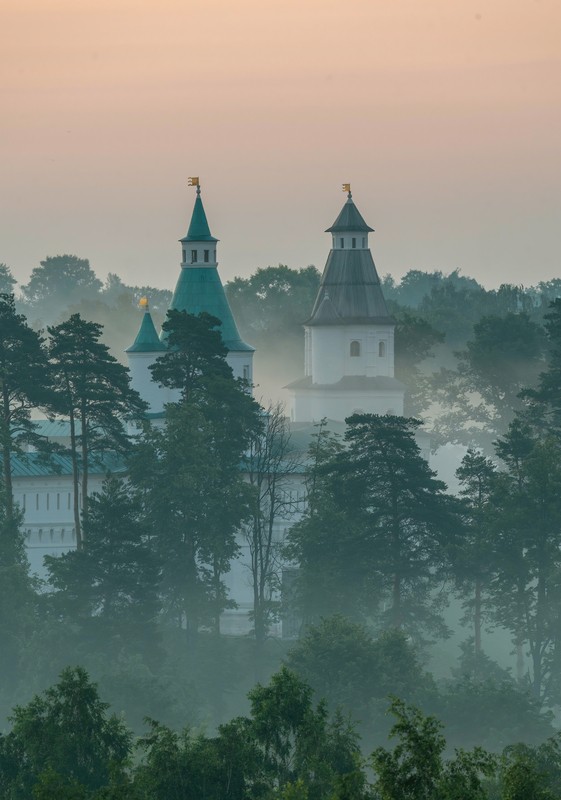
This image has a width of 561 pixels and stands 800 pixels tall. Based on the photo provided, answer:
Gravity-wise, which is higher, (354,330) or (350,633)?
(354,330)

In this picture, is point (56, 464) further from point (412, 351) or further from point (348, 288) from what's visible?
point (412, 351)

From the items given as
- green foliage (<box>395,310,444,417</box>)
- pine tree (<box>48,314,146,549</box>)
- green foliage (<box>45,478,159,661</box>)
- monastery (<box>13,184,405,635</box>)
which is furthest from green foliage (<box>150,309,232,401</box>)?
green foliage (<box>395,310,444,417</box>)

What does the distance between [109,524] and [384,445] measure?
7271 mm

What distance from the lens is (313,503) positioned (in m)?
69.6

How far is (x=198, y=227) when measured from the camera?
3155 inches

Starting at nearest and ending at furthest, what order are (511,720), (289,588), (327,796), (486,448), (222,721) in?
(327,796) < (511,720) < (222,721) < (289,588) < (486,448)

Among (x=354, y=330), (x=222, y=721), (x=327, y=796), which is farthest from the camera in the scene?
(x=354, y=330)

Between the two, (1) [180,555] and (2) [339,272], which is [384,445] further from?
(2) [339,272]

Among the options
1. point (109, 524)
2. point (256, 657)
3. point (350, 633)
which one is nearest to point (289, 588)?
point (256, 657)

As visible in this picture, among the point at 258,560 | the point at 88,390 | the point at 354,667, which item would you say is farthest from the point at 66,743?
the point at 258,560

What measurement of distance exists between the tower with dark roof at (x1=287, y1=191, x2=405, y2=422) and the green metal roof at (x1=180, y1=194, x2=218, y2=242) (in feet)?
26.0

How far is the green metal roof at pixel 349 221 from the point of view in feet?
286

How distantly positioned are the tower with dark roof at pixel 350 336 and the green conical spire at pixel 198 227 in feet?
26.0

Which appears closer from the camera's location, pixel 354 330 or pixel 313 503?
pixel 313 503
